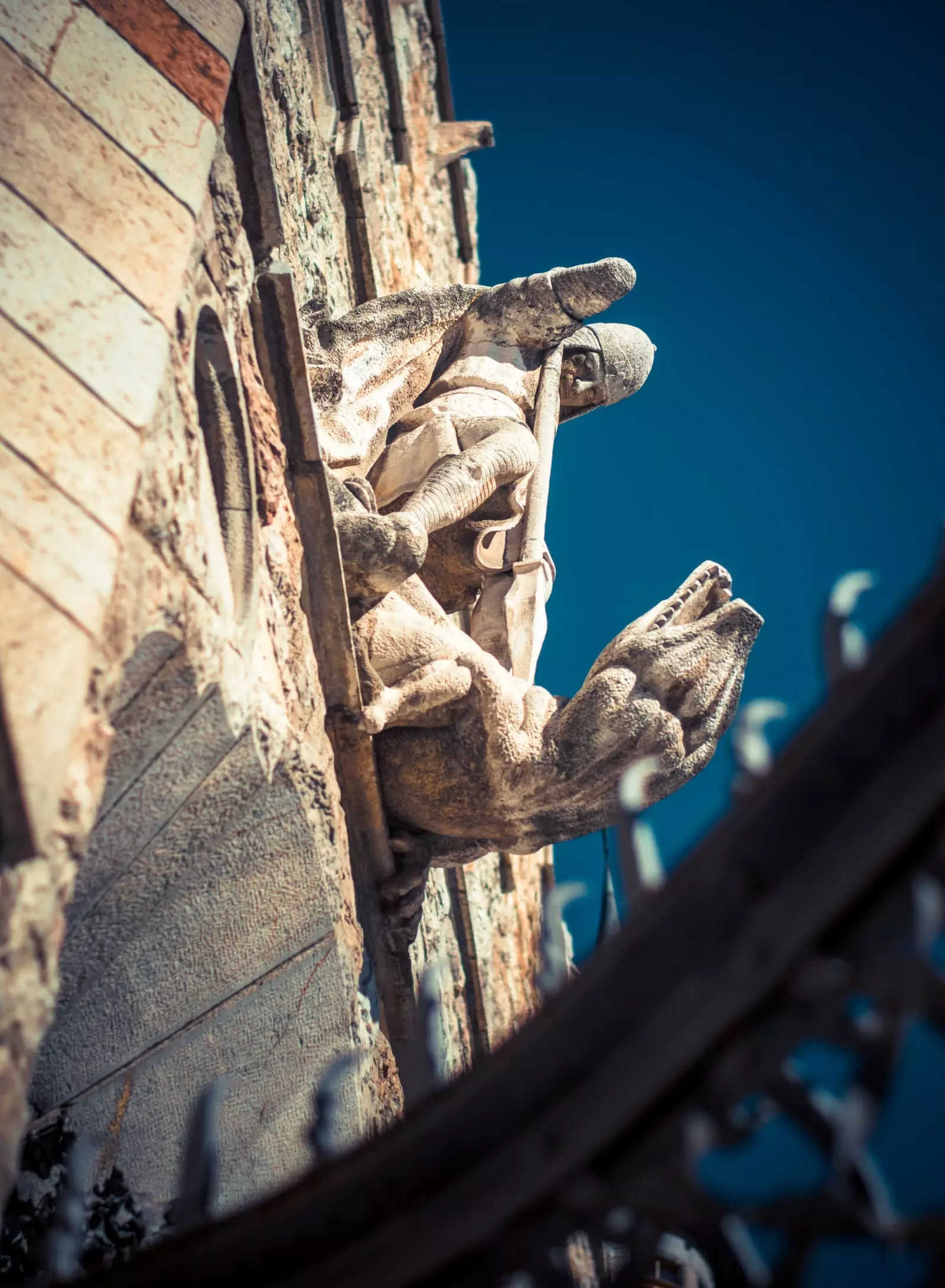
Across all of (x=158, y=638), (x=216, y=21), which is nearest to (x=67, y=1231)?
(x=158, y=638)

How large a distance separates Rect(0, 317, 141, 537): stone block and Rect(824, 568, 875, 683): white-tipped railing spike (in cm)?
88

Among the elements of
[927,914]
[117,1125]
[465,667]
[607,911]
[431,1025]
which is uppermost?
[927,914]

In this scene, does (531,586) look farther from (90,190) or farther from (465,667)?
(90,190)

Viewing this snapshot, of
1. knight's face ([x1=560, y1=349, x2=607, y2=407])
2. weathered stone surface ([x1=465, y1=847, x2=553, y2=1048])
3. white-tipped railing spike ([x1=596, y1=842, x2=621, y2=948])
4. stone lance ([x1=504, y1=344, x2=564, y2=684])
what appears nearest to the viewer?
stone lance ([x1=504, y1=344, x2=564, y2=684])

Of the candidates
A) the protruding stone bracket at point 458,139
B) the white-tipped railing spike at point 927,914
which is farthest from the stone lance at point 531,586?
the protruding stone bracket at point 458,139

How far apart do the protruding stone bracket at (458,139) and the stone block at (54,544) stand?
17.7ft

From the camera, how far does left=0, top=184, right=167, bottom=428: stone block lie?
1.79 m

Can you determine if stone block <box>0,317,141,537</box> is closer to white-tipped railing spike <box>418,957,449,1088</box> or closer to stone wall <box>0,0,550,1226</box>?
stone wall <box>0,0,550,1226</box>

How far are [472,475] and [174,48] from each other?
126cm

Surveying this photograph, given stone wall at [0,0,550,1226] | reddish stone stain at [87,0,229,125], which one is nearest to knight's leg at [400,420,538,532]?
stone wall at [0,0,550,1226]

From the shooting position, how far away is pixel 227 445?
248 cm

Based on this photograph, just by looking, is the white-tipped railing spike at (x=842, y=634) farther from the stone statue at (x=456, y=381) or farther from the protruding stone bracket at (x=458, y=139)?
the protruding stone bracket at (x=458, y=139)

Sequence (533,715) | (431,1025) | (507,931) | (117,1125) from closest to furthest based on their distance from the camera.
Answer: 1. (431,1025)
2. (117,1125)
3. (533,715)
4. (507,931)

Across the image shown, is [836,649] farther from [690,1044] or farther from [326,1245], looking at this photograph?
[326,1245]
